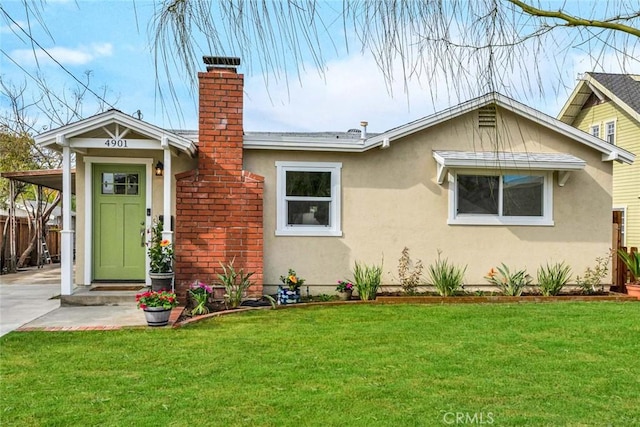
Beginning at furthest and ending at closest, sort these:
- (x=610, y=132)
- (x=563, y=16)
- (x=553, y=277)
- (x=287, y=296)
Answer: (x=610, y=132) < (x=553, y=277) < (x=287, y=296) < (x=563, y=16)

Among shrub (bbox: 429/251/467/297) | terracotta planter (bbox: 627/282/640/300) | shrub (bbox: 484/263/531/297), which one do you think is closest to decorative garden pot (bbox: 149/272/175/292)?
shrub (bbox: 429/251/467/297)

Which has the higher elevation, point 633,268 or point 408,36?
point 408,36

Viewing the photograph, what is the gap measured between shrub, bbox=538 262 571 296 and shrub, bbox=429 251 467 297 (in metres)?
1.54

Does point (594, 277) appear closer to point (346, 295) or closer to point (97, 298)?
point (346, 295)

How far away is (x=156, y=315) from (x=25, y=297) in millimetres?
4297

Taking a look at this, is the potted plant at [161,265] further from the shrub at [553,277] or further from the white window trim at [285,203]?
the shrub at [553,277]

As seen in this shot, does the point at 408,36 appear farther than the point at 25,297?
No

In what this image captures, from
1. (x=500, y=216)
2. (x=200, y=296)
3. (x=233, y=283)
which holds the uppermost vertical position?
(x=500, y=216)

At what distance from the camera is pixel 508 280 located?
32.5ft

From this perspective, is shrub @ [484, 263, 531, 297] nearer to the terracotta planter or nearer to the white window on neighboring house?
the terracotta planter

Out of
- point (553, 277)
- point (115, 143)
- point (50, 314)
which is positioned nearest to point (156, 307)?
point (50, 314)

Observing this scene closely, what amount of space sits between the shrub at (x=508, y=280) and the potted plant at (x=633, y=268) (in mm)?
1974

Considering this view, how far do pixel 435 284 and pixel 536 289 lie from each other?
2.19 metres

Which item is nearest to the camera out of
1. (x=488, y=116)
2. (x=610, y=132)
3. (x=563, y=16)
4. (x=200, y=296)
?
(x=563, y=16)
